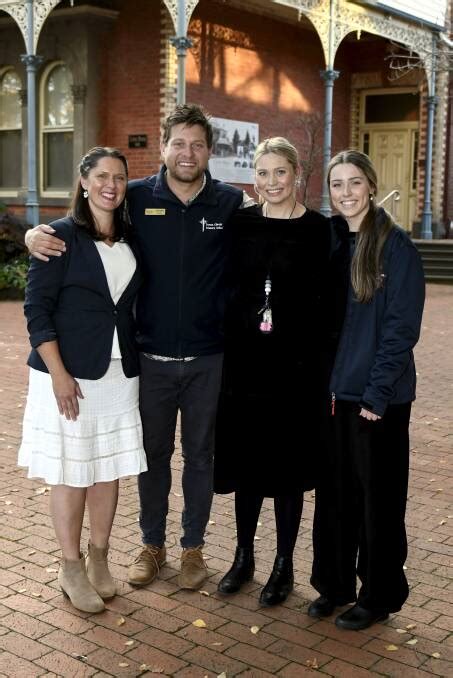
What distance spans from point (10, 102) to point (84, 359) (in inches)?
591

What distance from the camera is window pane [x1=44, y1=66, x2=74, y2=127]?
16.7m

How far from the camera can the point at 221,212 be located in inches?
161

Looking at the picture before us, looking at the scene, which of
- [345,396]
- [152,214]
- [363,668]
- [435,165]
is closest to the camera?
[363,668]

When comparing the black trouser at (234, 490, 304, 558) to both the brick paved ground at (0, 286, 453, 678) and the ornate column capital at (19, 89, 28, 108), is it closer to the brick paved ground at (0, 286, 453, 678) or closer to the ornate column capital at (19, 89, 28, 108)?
the brick paved ground at (0, 286, 453, 678)

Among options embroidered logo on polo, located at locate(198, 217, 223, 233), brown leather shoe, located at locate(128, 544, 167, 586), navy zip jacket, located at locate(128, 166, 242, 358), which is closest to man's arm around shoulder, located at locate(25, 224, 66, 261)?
navy zip jacket, located at locate(128, 166, 242, 358)

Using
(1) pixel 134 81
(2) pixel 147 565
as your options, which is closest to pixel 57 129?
(1) pixel 134 81

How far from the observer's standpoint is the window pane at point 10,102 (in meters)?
17.5

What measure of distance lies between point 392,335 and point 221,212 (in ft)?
3.35

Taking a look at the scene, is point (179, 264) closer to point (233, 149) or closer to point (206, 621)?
point (206, 621)

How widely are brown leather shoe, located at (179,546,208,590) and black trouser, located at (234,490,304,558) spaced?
0.24 m

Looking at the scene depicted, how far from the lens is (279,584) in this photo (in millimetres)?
4062

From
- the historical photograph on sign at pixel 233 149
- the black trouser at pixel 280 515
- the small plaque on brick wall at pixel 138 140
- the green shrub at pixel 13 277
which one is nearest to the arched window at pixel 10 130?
the small plaque on brick wall at pixel 138 140

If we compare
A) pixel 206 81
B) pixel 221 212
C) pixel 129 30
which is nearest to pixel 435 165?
pixel 206 81

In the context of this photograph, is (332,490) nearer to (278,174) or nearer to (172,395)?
(172,395)
